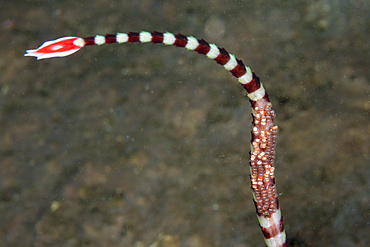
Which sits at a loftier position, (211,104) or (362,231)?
(211,104)

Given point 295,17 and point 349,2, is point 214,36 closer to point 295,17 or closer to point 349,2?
point 295,17

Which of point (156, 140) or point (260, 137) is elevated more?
point (260, 137)

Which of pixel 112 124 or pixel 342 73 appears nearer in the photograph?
pixel 342 73

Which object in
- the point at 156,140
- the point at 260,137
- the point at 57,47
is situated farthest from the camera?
the point at 156,140

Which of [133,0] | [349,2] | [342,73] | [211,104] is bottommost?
[211,104]

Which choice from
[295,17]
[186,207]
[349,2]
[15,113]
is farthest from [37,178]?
[349,2]

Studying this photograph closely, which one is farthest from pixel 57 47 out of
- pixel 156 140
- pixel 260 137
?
pixel 260 137

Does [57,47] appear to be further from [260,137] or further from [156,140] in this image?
[260,137]

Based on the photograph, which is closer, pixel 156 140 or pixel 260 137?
pixel 260 137
